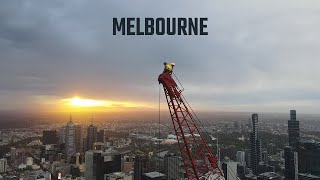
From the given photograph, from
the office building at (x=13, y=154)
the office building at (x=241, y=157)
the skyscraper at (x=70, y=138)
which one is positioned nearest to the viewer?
the office building at (x=241, y=157)

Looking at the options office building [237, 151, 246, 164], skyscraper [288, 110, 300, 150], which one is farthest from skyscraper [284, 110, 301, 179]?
office building [237, 151, 246, 164]

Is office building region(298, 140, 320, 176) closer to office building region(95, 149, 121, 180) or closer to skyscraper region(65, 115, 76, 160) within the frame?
office building region(95, 149, 121, 180)

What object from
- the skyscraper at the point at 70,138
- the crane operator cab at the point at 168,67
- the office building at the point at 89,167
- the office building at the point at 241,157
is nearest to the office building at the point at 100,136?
the skyscraper at the point at 70,138

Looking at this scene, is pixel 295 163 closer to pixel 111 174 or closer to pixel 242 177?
pixel 242 177

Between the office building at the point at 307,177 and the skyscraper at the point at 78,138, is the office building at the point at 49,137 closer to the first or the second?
the skyscraper at the point at 78,138

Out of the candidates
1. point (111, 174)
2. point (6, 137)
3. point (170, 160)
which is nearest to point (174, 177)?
point (170, 160)

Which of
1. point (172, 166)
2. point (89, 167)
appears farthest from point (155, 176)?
point (89, 167)
